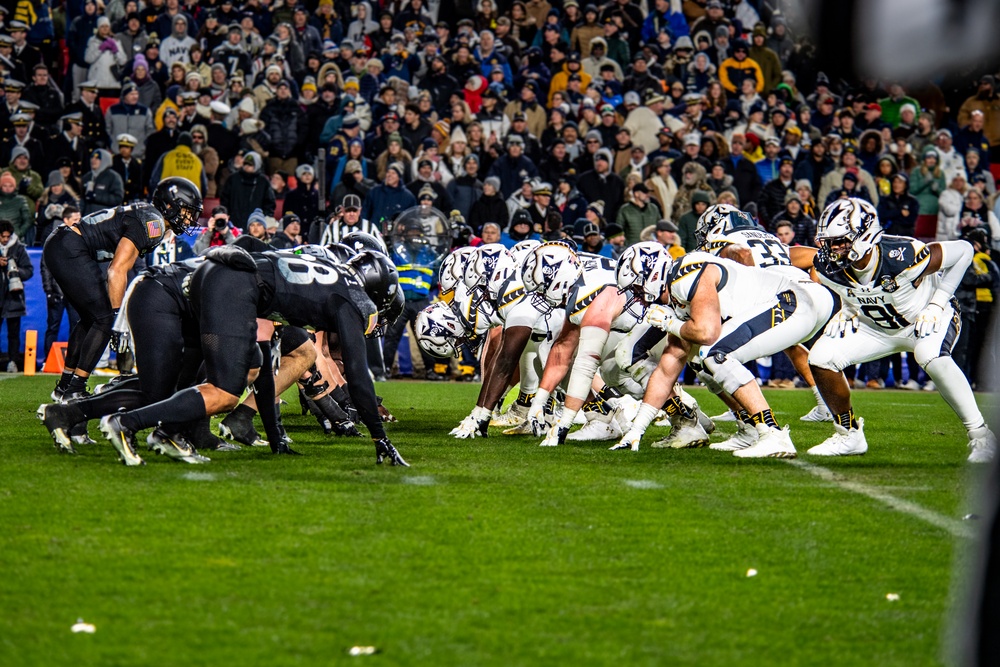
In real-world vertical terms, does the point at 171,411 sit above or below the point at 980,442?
above

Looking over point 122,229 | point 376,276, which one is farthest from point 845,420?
point 122,229

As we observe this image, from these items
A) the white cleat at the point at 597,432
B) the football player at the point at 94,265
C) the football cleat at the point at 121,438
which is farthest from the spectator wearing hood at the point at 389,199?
the football cleat at the point at 121,438

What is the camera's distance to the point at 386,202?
1742cm

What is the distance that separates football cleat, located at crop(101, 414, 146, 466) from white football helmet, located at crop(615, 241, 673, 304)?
3.94 metres

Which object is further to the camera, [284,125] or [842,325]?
[284,125]

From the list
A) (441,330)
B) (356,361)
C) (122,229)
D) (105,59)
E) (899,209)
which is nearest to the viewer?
(356,361)

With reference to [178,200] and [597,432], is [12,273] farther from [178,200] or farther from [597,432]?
[597,432]

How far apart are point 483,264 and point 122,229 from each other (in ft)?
10.5

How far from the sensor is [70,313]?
17000 millimetres

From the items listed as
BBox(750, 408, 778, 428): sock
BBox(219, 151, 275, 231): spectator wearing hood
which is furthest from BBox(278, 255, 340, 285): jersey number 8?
BBox(219, 151, 275, 231): spectator wearing hood

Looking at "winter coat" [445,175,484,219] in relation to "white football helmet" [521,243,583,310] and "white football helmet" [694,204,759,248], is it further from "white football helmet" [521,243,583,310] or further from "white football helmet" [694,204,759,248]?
"white football helmet" [521,243,583,310]

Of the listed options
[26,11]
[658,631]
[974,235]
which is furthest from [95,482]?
[26,11]

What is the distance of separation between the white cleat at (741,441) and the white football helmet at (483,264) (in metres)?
2.66

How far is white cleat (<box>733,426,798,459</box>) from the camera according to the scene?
9414mm
